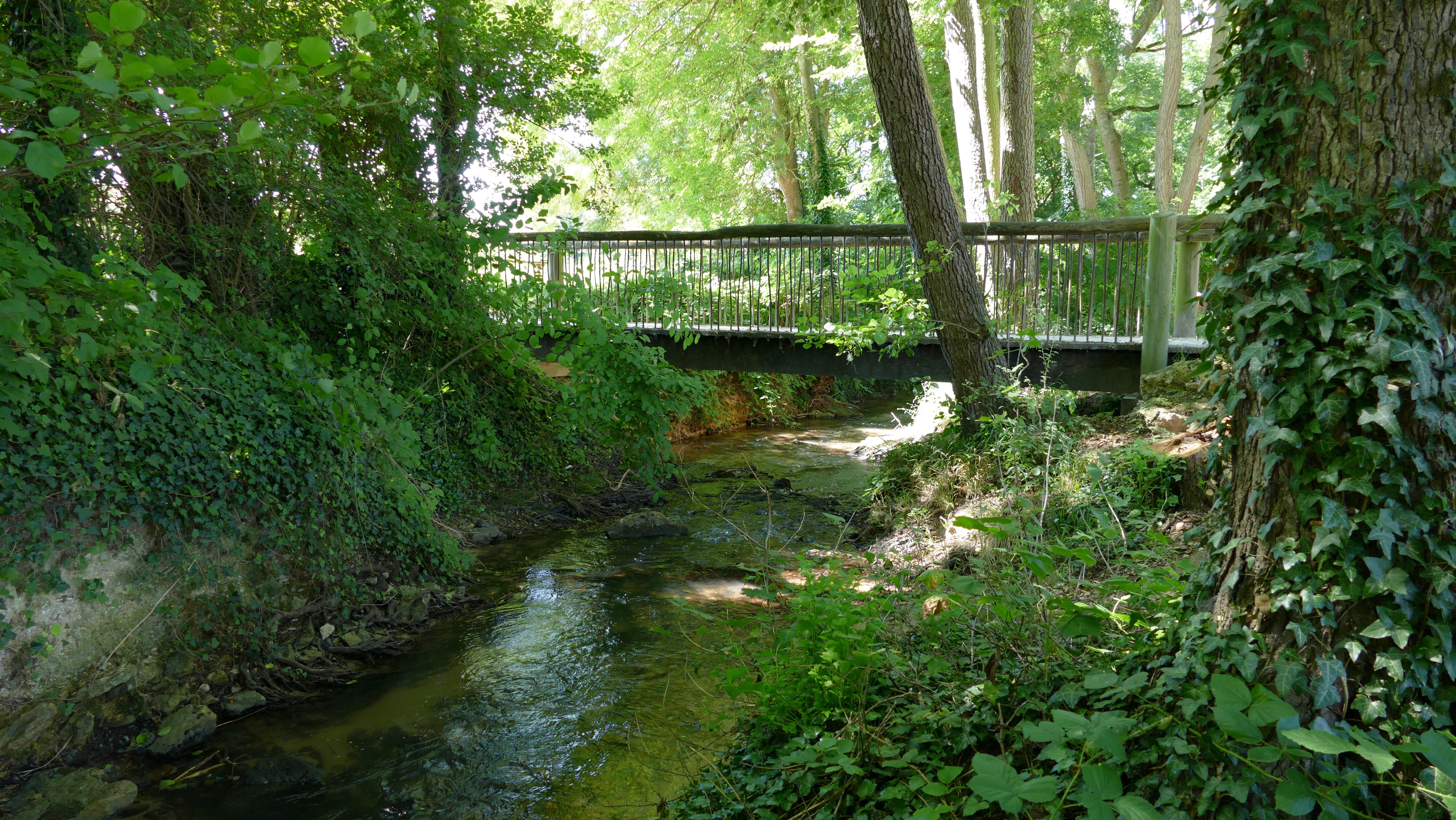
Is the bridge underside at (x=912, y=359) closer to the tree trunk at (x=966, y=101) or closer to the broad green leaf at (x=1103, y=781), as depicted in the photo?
the tree trunk at (x=966, y=101)

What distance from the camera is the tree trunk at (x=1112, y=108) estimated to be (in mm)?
17641

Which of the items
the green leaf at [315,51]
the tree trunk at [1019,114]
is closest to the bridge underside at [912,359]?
the tree trunk at [1019,114]

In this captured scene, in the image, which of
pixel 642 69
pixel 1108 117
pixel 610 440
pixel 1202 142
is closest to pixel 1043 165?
pixel 1108 117

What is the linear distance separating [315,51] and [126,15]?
1.35ft

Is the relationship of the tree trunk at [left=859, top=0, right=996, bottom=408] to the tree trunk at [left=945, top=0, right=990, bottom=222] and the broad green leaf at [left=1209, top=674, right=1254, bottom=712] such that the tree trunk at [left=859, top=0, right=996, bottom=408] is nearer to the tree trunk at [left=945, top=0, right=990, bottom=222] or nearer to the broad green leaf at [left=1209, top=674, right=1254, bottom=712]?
the tree trunk at [left=945, top=0, right=990, bottom=222]

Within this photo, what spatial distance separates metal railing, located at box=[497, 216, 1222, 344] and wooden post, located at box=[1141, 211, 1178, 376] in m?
0.13

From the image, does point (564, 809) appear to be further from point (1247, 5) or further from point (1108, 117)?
point (1108, 117)

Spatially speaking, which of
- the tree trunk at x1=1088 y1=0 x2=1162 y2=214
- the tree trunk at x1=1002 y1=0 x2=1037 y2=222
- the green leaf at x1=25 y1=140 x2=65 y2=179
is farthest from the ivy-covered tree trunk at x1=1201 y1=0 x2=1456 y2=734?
the tree trunk at x1=1088 y1=0 x2=1162 y2=214

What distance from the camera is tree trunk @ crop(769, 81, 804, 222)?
20.6 metres

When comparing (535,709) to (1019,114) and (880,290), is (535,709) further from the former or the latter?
(1019,114)

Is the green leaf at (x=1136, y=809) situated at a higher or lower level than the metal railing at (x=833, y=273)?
lower

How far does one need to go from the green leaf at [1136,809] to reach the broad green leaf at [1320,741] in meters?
0.36

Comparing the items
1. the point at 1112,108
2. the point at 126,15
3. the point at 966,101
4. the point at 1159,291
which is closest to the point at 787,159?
the point at 1112,108

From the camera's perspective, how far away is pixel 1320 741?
1.82 m
